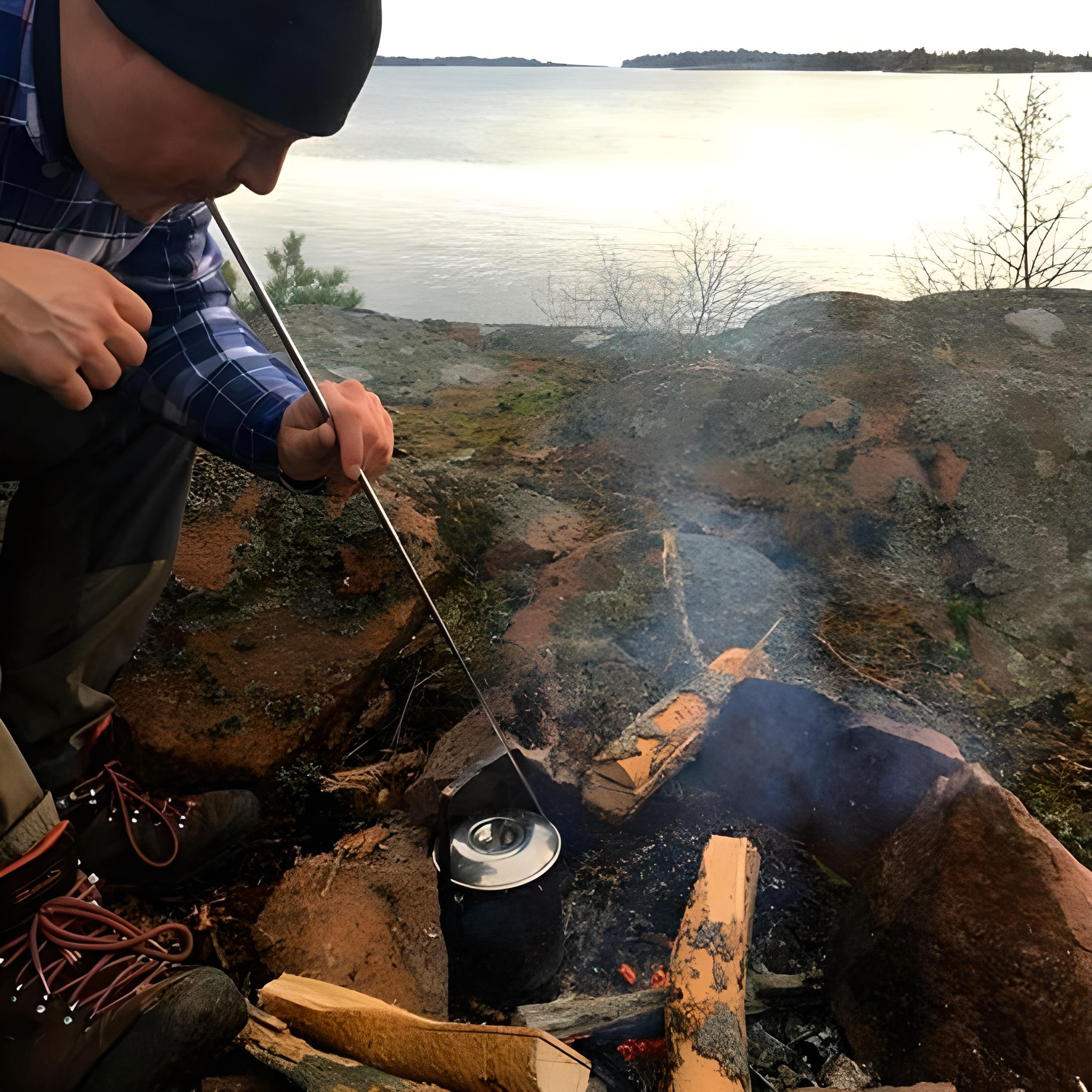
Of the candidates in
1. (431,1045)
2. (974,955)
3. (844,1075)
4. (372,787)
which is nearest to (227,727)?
(372,787)


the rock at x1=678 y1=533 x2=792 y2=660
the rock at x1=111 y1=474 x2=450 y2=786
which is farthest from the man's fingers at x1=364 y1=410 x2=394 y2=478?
the rock at x1=678 y1=533 x2=792 y2=660

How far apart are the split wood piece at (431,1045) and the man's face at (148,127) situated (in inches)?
50.6

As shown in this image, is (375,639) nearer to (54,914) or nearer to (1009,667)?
(54,914)

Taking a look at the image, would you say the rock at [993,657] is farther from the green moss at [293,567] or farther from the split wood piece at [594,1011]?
the green moss at [293,567]

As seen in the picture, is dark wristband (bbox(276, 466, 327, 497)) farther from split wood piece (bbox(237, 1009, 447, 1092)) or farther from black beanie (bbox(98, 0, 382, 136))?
split wood piece (bbox(237, 1009, 447, 1092))

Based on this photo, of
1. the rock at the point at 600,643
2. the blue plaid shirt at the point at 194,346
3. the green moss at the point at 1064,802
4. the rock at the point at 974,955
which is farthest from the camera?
the rock at the point at 600,643

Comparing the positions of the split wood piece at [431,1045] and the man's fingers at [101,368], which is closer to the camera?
the man's fingers at [101,368]

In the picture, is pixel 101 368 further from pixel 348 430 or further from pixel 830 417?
pixel 830 417

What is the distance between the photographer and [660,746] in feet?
6.54

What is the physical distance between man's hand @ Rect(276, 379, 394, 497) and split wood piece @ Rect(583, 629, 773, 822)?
0.92 meters

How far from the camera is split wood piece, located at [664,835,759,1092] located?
1.42 meters

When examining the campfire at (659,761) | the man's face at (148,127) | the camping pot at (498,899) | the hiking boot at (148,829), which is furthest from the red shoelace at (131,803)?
the man's face at (148,127)

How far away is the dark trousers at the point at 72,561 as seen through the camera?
163cm

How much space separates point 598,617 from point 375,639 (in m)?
0.65
